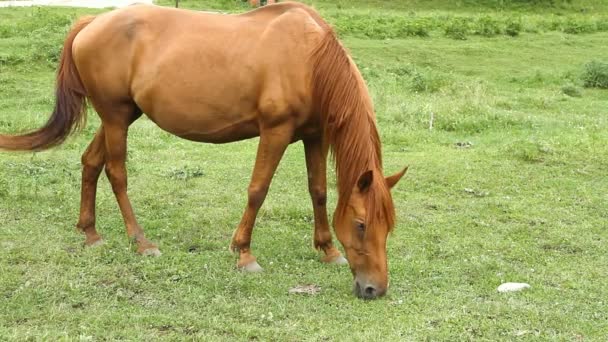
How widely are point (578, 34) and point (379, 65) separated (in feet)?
25.5

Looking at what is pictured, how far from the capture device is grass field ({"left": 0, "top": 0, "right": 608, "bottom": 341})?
15.7 feet

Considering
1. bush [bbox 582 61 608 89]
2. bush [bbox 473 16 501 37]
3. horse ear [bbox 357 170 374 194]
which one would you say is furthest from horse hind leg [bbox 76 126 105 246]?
bush [bbox 473 16 501 37]

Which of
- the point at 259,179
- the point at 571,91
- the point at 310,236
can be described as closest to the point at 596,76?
the point at 571,91

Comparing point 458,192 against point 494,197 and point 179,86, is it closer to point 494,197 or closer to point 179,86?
point 494,197

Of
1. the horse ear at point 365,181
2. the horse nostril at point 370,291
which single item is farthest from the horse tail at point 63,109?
the horse nostril at point 370,291

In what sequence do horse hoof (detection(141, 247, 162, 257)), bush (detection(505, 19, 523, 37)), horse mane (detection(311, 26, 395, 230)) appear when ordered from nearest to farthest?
horse mane (detection(311, 26, 395, 230)), horse hoof (detection(141, 247, 162, 257)), bush (detection(505, 19, 523, 37))

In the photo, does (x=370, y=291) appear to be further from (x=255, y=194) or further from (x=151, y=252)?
(x=151, y=252)

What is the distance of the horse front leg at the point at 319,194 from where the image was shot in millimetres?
6012

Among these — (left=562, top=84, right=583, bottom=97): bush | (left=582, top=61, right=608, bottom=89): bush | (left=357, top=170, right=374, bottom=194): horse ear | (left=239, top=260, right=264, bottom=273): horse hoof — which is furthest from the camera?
(left=582, top=61, right=608, bottom=89): bush

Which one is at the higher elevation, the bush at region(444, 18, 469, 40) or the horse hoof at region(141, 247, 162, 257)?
the horse hoof at region(141, 247, 162, 257)

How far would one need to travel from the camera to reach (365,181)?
505 cm

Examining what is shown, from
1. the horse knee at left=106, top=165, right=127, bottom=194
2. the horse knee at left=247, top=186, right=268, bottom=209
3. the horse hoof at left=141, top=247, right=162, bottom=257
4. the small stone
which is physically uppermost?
the horse knee at left=247, top=186, right=268, bottom=209

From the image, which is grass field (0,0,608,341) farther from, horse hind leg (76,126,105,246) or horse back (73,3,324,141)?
horse back (73,3,324,141)

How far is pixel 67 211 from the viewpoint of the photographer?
7.13m
